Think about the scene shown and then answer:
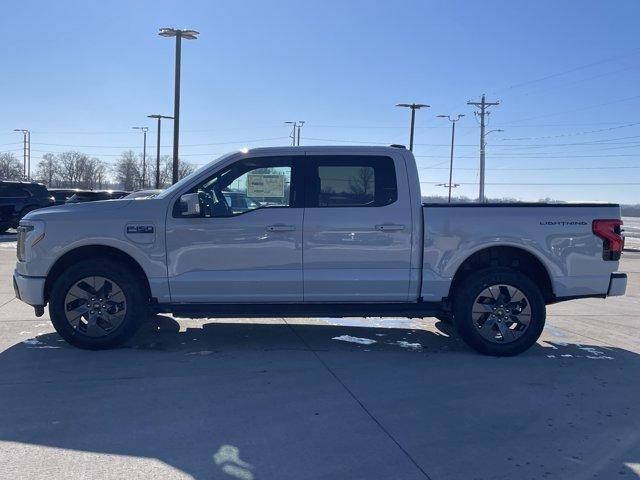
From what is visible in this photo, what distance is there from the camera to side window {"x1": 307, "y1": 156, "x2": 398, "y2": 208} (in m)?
6.03

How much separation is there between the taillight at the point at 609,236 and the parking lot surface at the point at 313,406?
1107 millimetres

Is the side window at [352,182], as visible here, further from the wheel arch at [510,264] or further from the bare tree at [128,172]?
the bare tree at [128,172]

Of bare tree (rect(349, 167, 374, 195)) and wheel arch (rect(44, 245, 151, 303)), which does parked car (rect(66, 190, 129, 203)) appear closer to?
wheel arch (rect(44, 245, 151, 303))

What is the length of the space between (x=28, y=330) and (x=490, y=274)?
5.23 m

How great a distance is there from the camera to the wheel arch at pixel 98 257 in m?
6.06

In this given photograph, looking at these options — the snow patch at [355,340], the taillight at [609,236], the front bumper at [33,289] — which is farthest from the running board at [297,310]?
the taillight at [609,236]

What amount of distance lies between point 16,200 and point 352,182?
19.0 meters

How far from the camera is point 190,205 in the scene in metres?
5.79

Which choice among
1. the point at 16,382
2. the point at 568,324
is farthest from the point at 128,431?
the point at 568,324

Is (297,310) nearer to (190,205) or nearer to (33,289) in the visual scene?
(190,205)

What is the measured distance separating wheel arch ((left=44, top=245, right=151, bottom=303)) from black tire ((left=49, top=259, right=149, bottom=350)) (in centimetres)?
8

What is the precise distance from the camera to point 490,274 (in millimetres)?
6113

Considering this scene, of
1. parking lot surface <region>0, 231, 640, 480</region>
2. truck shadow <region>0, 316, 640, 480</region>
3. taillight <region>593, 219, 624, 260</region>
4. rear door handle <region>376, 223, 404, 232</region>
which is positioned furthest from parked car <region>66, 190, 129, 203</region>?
taillight <region>593, 219, 624, 260</region>

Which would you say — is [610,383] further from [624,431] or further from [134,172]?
[134,172]
